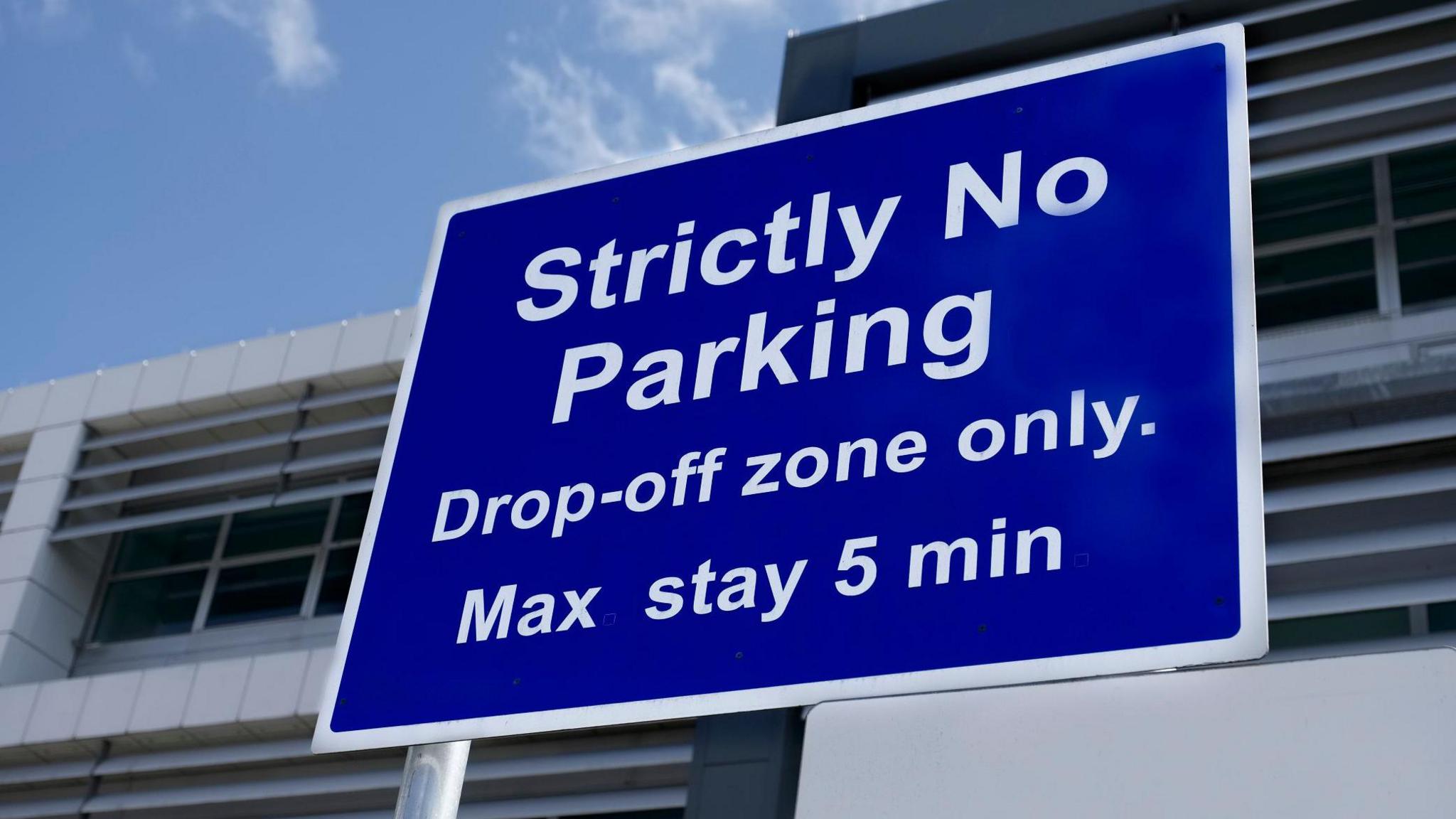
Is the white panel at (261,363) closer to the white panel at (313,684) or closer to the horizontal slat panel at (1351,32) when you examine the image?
the white panel at (313,684)

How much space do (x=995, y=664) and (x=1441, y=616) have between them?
21.0ft

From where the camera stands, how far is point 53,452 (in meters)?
13.2

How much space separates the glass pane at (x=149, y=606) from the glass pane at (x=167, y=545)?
0.11 metres

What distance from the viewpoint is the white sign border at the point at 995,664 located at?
2.12 metres

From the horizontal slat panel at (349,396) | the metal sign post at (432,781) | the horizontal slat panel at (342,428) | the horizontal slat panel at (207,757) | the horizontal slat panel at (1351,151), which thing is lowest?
the metal sign post at (432,781)

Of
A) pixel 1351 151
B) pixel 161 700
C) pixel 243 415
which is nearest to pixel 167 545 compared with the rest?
pixel 243 415

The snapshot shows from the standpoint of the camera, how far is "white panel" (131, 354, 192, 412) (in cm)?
1296

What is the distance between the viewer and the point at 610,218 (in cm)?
303

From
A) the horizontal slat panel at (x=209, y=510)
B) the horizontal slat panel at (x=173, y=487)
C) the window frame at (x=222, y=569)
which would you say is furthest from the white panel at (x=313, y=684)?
the horizontal slat panel at (x=173, y=487)

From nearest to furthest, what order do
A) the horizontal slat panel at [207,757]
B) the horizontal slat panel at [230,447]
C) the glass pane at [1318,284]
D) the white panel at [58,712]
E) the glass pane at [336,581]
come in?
1. the glass pane at [1318,284]
2. the horizontal slat panel at [207,757]
3. the white panel at [58,712]
4. the glass pane at [336,581]
5. the horizontal slat panel at [230,447]

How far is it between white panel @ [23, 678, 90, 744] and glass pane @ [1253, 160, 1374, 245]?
800 centimetres

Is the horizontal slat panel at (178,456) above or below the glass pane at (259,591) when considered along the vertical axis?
above

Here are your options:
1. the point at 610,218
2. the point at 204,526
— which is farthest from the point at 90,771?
the point at 610,218

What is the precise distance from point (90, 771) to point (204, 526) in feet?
6.50
